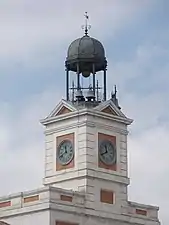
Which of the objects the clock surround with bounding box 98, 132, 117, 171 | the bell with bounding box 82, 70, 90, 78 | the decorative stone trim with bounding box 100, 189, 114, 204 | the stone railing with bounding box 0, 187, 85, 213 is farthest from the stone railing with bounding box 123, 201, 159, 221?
the bell with bounding box 82, 70, 90, 78

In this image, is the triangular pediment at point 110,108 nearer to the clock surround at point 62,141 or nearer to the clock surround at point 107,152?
the clock surround at point 107,152

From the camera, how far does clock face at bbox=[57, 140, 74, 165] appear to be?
6644cm

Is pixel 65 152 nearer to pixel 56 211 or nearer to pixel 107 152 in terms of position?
pixel 107 152

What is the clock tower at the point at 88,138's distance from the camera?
65812mm

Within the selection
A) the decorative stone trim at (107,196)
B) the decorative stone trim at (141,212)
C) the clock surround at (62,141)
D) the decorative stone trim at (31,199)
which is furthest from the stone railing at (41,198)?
the decorative stone trim at (141,212)

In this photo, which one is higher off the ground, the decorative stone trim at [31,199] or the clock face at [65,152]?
the clock face at [65,152]

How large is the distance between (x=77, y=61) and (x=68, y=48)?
1.37m

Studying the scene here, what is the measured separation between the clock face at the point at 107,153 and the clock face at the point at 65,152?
177cm

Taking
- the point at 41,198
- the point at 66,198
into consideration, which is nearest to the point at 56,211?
the point at 41,198

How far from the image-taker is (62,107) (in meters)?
67.4

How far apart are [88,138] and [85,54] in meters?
5.45

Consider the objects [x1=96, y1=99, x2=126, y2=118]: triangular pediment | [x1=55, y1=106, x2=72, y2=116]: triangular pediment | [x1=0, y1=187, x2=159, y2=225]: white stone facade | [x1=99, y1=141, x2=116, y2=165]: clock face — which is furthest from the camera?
[x1=55, y1=106, x2=72, y2=116]: triangular pediment

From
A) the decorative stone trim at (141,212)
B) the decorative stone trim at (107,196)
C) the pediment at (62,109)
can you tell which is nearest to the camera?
the decorative stone trim at (107,196)

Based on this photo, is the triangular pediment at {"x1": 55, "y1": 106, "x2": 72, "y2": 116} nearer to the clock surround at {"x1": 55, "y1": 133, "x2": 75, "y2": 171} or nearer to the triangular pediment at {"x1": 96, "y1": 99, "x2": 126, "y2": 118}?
the clock surround at {"x1": 55, "y1": 133, "x2": 75, "y2": 171}
